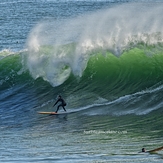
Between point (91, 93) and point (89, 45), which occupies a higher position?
point (89, 45)

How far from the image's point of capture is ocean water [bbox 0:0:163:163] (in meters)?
21.8

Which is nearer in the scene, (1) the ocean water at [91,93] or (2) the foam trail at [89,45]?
(1) the ocean water at [91,93]

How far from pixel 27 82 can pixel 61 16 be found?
1475 inches

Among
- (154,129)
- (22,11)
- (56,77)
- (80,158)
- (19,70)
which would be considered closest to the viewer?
(80,158)

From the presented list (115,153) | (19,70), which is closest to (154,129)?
(115,153)

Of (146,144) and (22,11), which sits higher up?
(22,11)

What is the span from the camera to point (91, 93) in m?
30.2

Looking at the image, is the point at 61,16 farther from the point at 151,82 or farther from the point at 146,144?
the point at 146,144

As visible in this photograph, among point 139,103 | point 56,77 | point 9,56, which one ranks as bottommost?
point 139,103

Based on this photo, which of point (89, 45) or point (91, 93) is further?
point (89, 45)

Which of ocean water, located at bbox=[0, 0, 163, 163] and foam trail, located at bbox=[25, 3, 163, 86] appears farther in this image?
foam trail, located at bbox=[25, 3, 163, 86]

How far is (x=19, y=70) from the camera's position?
1399 inches

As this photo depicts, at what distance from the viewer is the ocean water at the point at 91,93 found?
71.6ft

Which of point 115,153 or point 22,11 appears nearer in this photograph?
point 115,153
